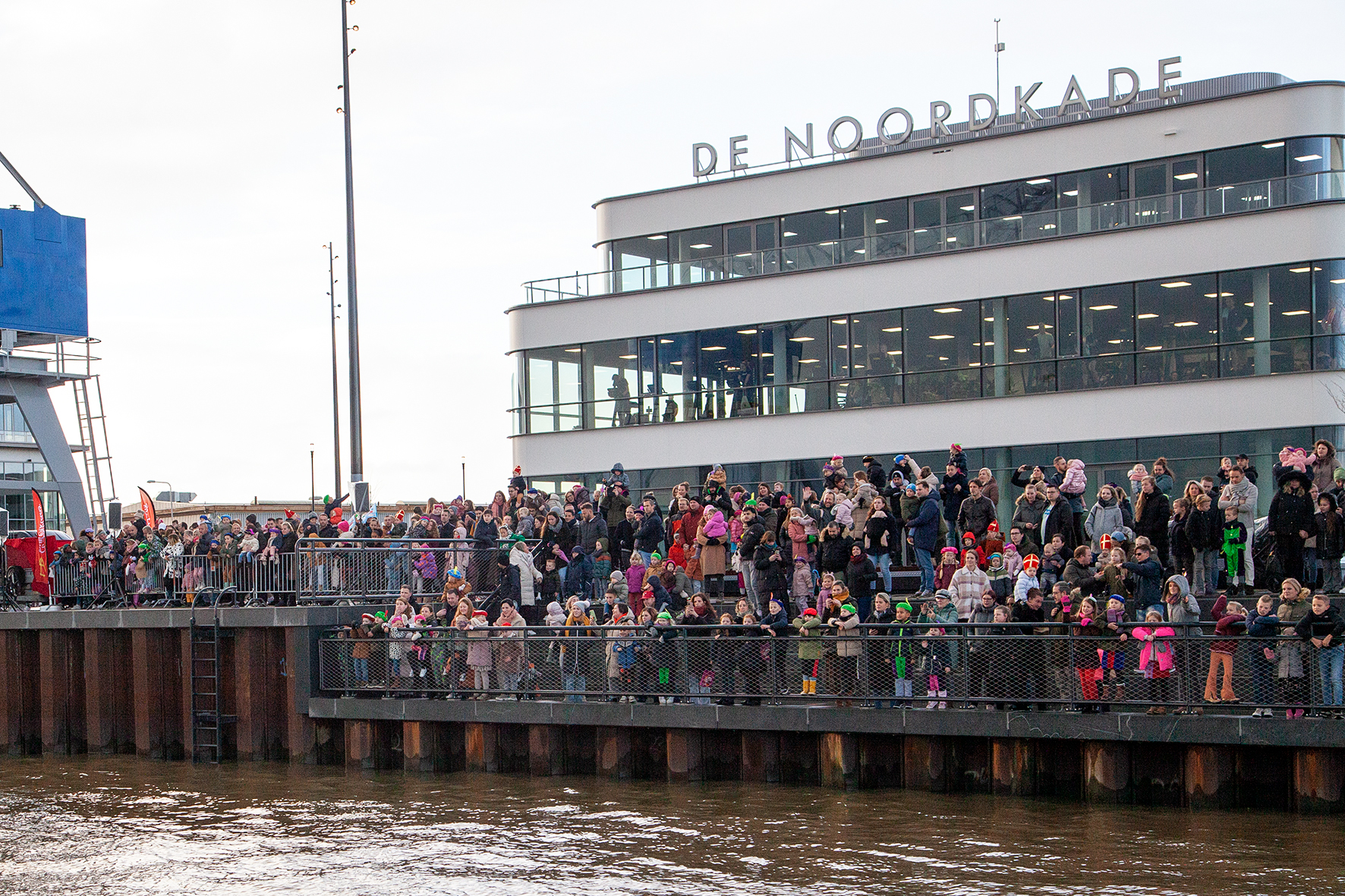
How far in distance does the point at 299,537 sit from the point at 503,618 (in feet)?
16.4

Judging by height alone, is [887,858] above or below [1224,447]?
below

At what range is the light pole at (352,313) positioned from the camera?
30.2 meters

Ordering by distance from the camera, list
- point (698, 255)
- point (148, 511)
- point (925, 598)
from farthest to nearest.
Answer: point (698, 255), point (148, 511), point (925, 598)

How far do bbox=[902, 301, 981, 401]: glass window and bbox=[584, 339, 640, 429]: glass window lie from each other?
24.1ft

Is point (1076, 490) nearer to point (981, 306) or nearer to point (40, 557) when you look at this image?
point (981, 306)

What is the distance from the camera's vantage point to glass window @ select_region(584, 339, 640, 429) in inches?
1574

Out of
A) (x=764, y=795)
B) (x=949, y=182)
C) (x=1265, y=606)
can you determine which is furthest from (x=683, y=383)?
(x=1265, y=606)

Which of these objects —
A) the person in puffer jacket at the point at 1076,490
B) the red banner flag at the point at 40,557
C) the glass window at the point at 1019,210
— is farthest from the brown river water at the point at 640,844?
the glass window at the point at 1019,210

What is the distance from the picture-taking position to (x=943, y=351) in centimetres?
3562

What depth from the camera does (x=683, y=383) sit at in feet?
129

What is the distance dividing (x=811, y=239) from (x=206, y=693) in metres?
18.9

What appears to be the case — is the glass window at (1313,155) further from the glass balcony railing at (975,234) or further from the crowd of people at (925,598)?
the crowd of people at (925,598)

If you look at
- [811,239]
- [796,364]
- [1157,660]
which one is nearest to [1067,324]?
[796,364]

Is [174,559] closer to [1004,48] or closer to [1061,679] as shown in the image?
[1061,679]
